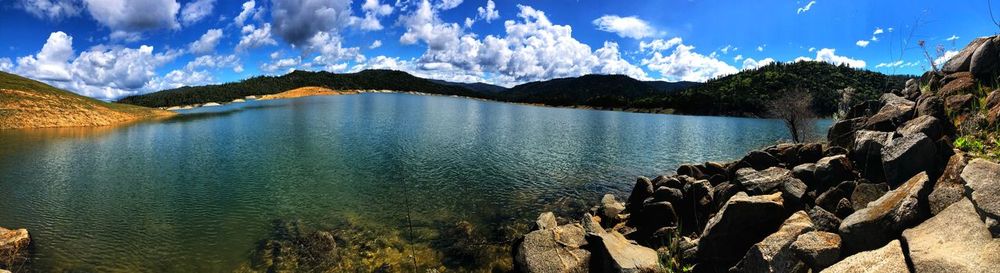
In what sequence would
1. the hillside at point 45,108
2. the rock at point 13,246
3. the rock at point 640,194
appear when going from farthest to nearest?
the hillside at point 45,108 → the rock at point 640,194 → the rock at point 13,246

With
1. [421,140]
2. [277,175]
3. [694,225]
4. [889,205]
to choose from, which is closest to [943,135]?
[889,205]

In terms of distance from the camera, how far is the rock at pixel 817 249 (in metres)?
7.38

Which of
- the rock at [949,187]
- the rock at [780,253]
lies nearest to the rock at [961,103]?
the rock at [949,187]

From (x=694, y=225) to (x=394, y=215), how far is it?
533 inches

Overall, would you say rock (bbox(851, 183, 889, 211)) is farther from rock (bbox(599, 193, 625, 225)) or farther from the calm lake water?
the calm lake water

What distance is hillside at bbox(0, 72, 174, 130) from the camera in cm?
6662

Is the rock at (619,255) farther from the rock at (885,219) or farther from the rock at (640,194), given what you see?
the rock at (640,194)

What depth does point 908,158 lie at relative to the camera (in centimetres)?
914

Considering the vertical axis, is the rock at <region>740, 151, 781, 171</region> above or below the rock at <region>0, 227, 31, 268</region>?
above

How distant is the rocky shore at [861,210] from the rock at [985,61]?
0.10 ft

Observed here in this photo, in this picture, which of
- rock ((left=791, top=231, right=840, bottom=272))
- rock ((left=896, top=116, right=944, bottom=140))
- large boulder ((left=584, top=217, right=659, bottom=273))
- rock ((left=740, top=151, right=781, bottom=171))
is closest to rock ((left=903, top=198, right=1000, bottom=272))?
rock ((left=791, top=231, right=840, bottom=272))

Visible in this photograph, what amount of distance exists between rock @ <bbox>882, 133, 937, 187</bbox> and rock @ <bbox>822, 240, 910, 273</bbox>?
3.72 m

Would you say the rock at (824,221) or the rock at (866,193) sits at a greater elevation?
the rock at (866,193)

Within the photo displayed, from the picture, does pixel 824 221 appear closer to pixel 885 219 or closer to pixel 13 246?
pixel 885 219
